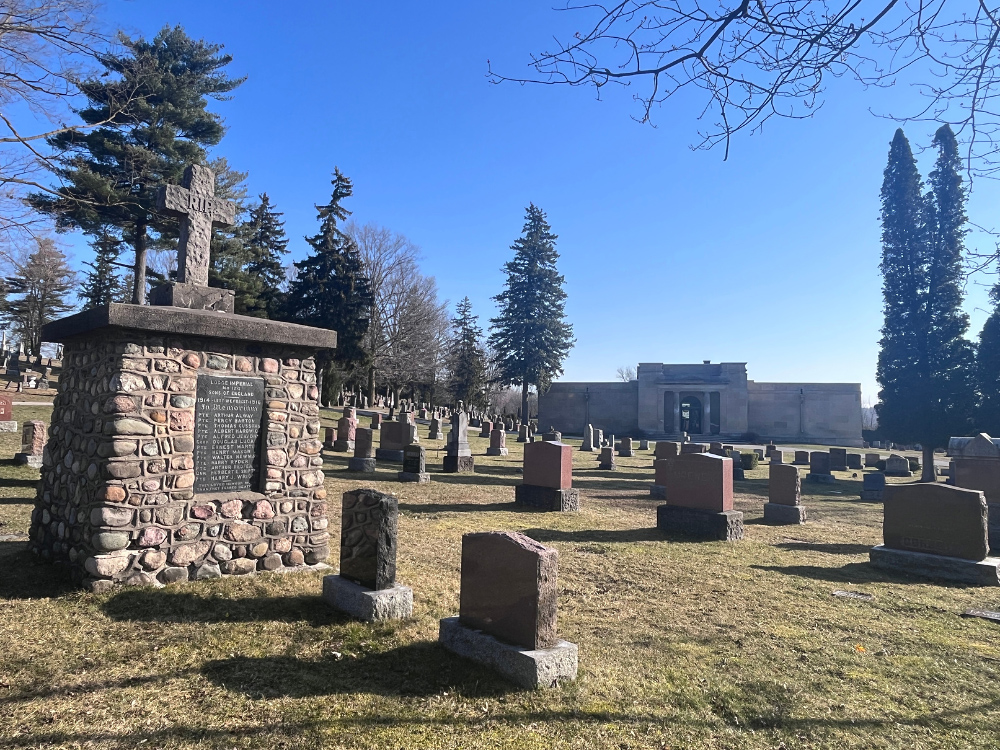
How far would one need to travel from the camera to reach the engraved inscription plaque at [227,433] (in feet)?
17.7

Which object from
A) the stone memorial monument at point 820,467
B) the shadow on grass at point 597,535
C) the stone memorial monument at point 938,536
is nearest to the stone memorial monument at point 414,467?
the shadow on grass at point 597,535

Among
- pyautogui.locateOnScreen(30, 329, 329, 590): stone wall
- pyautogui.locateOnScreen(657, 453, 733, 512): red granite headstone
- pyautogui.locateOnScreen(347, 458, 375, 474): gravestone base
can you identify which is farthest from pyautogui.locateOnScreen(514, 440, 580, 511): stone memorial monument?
pyautogui.locateOnScreen(30, 329, 329, 590): stone wall

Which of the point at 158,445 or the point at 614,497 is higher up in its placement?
the point at 158,445

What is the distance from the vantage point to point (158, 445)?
5.09 metres

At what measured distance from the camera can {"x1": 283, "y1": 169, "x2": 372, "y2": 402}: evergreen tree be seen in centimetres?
3350

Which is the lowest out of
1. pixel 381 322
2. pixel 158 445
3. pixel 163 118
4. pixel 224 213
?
pixel 158 445

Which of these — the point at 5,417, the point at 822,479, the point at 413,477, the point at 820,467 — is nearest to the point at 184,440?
the point at 413,477

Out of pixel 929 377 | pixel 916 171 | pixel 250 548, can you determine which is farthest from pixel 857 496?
pixel 916 171

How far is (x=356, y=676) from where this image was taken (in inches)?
147

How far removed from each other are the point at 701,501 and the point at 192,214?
8736 millimetres

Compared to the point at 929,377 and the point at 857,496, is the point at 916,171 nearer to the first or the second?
the point at 929,377

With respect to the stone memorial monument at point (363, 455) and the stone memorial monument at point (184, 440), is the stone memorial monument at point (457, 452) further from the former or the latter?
the stone memorial monument at point (184, 440)

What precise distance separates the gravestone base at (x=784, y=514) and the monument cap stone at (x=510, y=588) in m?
9.47

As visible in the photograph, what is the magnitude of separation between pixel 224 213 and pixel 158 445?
292 centimetres
